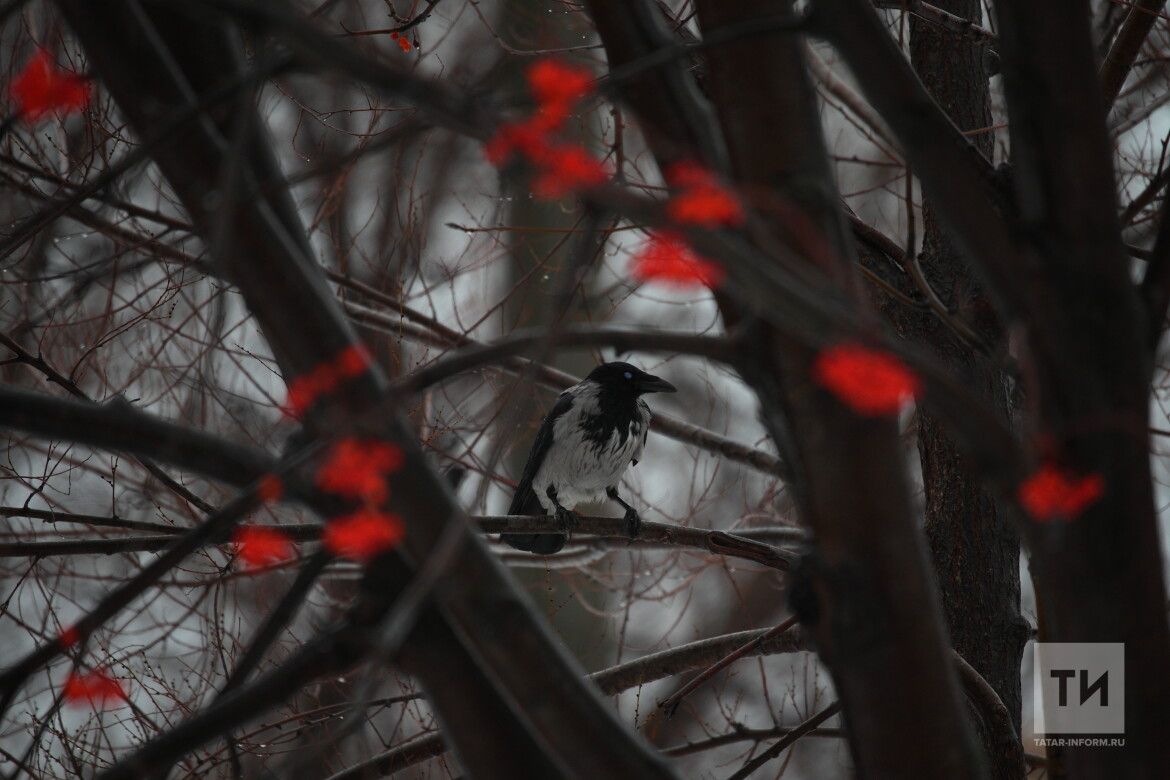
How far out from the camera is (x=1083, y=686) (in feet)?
6.95

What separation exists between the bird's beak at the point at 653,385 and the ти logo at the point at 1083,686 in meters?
3.40

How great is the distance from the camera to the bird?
6.18m

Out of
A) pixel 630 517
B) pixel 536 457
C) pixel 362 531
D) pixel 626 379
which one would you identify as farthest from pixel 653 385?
pixel 362 531

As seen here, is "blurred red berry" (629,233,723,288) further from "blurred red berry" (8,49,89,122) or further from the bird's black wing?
the bird's black wing

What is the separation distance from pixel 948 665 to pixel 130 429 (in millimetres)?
1484

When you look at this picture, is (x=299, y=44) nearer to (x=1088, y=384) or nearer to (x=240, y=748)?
(x=1088, y=384)

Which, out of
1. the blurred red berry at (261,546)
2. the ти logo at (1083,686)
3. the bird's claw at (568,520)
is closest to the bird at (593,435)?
the bird's claw at (568,520)

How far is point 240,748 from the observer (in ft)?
11.3

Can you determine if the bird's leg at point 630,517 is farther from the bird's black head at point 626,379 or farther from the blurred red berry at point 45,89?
the blurred red berry at point 45,89

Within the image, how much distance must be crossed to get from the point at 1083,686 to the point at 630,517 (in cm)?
325

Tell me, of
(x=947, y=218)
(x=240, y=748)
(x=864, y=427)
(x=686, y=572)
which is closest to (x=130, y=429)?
(x=864, y=427)

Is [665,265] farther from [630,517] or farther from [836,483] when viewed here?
[630,517]

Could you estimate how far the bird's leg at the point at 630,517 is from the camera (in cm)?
438

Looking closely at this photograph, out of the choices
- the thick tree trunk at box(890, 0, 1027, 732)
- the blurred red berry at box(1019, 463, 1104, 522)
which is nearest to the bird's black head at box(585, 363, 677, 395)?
the thick tree trunk at box(890, 0, 1027, 732)
